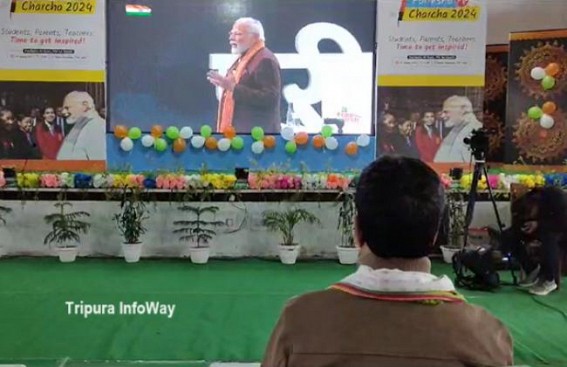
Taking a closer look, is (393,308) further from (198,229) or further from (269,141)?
(269,141)

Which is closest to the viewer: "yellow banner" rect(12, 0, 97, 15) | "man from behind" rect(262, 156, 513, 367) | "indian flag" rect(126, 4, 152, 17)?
"man from behind" rect(262, 156, 513, 367)

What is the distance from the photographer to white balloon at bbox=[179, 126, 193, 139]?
6.93m

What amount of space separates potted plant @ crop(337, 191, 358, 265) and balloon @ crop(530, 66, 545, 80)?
114 inches

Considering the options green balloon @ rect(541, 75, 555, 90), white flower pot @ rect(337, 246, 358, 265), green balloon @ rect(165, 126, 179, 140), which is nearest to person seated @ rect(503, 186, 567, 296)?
white flower pot @ rect(337, 246, 358, 265)

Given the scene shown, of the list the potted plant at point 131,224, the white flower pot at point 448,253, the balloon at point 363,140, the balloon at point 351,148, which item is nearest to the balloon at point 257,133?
the balloon at point 351,148

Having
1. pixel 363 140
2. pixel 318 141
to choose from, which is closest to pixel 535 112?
pixel 363 140

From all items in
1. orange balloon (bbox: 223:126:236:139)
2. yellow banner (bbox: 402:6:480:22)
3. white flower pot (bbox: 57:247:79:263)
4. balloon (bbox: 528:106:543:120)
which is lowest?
white flower pot (bbox: 57:247:79:263)

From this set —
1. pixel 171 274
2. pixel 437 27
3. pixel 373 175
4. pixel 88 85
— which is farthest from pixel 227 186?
pixel 373 175

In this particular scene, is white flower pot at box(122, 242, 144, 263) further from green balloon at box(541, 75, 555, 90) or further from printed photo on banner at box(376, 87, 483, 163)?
green balloon at box(541, 75, 555, 90)

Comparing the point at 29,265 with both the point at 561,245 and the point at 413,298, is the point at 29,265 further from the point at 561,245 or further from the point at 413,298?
the point at 413,298

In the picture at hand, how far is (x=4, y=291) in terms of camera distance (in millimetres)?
4867

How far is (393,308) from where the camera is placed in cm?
123

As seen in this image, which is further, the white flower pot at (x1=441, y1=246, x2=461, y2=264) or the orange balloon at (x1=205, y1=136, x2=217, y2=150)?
the orange balloon at (x1=205, y1=136, x2=217, y2=150)

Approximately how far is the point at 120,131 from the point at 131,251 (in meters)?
1.45
